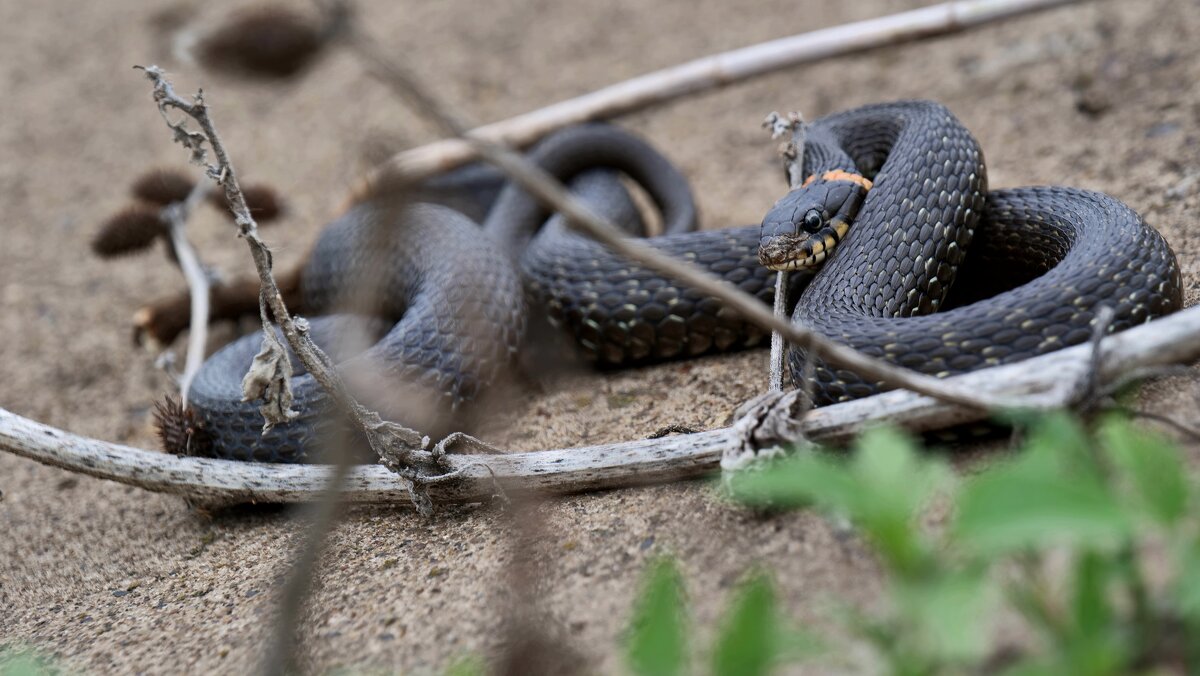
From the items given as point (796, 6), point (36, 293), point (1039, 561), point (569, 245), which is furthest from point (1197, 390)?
point (36, 293)

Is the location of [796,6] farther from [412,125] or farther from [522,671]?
[522,671]

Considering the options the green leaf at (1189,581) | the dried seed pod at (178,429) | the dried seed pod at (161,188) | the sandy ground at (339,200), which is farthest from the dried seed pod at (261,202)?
the green leaf at (1189,581)

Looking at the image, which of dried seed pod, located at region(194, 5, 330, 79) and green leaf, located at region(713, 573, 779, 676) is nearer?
green leaf, located at region(713, 573, 779, 676)

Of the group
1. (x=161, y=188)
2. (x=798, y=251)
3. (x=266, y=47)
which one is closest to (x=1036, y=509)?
(x=266, y=47)

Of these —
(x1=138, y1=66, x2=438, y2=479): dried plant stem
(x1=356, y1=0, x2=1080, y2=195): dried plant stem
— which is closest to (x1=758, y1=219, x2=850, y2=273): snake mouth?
(x1=138, y1=66, x2=438, y2=479): dried plant stem

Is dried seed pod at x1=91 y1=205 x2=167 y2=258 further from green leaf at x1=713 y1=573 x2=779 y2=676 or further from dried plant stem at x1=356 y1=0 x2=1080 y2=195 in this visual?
green leaf at x1=713 y1=573 x2=779 y2=676

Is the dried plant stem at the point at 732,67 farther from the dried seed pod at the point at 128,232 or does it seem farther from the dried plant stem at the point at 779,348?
the dried plant stem at the point at 779,348

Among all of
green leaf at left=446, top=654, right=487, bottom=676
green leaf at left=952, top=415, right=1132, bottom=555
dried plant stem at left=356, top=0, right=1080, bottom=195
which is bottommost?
green leaf at left=446, top=654, right=487, bottom=676
